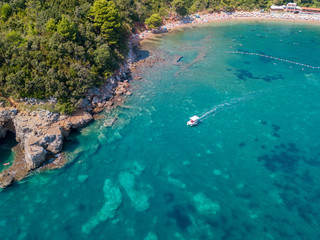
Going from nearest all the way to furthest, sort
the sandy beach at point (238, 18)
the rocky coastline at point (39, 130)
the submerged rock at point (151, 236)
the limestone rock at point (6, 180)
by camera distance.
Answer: the submerged rock at point (151, 236), the limestone rock at point (6, 180), the rocky coastline at point (39, 130), the sandy beach at point (238, 18)

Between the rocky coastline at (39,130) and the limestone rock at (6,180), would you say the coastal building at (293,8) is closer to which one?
the rocky coastline at (39,130)

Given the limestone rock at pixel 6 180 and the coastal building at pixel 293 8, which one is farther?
the coastal building at pixel 293 8

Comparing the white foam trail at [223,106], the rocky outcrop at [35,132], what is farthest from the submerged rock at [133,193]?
the white foam trail at [223,106]

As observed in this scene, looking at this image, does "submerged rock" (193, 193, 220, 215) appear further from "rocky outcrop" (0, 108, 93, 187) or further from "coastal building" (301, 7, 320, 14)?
"coastal building" (301, 7, 320, 14)

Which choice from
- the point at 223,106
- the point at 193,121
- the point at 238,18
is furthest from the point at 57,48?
the point at 238,18

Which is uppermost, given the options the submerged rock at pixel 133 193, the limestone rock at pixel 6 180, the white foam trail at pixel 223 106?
the limestone rock at pixel 6 180

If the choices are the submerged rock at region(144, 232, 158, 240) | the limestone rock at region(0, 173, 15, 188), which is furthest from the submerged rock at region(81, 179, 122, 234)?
the limestone rock at region(0, 173, 15, 188)

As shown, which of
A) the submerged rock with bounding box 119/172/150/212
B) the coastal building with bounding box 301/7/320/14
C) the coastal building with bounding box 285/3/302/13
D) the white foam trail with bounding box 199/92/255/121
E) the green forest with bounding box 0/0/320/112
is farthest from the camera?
the coastal building with bounding box 285/3/302/13

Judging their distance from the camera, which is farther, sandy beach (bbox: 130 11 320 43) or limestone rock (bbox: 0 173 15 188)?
sandy beach (bbox: 130 11 320 43)

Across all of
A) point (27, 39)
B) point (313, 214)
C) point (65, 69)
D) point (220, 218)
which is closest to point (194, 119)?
point (220, 218)
